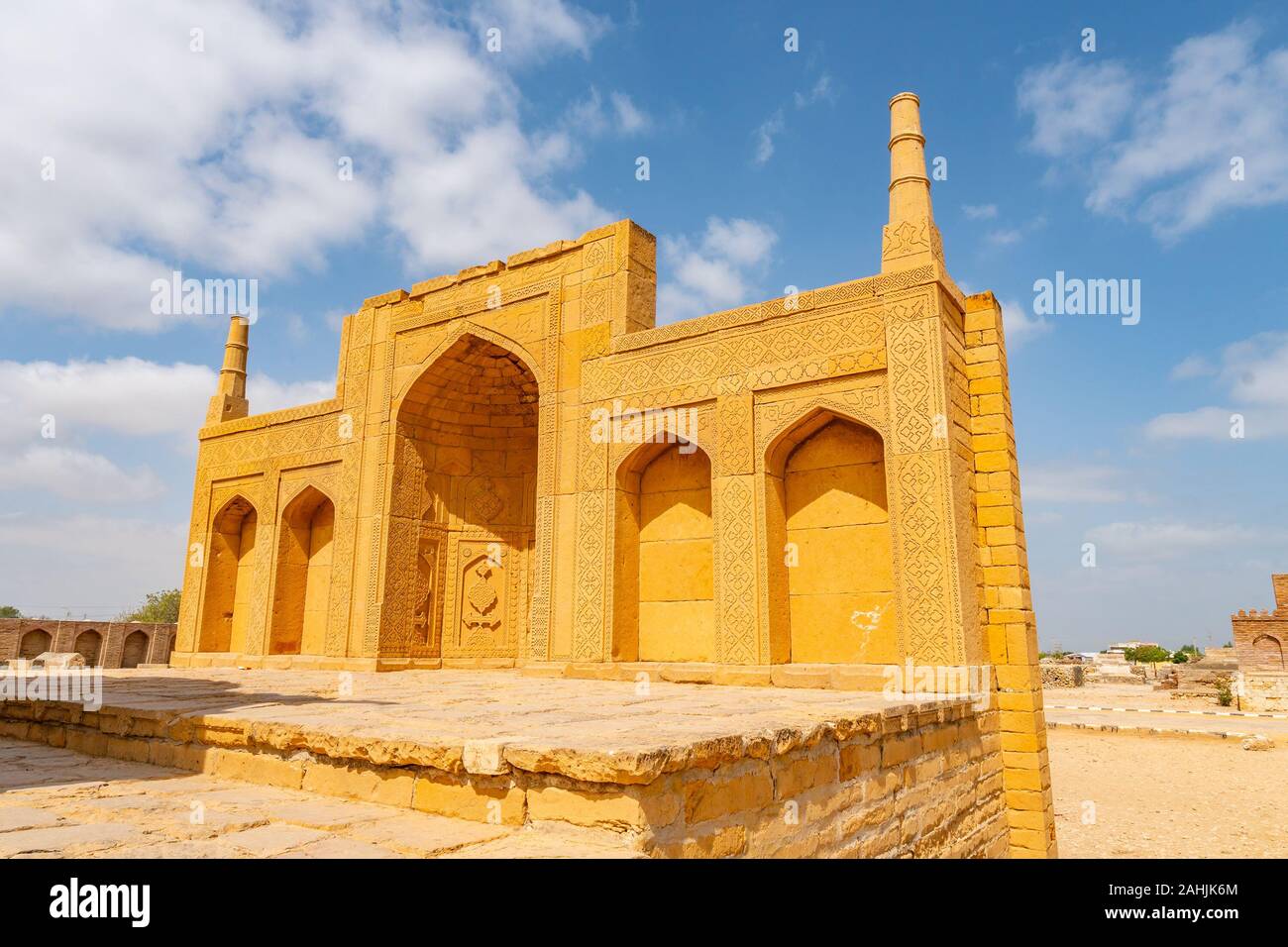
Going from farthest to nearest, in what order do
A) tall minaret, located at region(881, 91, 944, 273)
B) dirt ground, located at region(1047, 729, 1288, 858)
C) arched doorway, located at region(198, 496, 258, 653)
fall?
arched doorway, located at region(198, 496, 258, 653)
dirt ground, located at region(1047, 729, 1288, 858)
tall minaret, located at region(881, 91, 944, 273)

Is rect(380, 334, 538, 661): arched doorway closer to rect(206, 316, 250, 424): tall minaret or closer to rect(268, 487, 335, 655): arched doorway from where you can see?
rect(268, 487, 335, 655): arched doorway

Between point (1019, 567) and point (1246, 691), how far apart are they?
68.6 feet

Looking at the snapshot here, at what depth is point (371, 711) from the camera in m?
5.01

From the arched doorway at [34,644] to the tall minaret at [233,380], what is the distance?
58.1 feet

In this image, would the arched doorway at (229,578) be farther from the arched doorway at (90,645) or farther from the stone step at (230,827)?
the arched doorway at (90,645)

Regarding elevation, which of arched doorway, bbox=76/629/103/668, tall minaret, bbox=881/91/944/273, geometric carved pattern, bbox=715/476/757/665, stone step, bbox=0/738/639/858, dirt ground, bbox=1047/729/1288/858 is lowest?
dirt ground, bbox=1047/729/1288/858

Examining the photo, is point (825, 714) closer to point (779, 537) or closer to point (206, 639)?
point (779, 537)

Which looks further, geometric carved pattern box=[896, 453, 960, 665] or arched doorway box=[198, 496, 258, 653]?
arched doorway box=[198, 496, 258, 653]

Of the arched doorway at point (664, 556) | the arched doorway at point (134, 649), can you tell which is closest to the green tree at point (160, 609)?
the arched doorway at point (134, 649)

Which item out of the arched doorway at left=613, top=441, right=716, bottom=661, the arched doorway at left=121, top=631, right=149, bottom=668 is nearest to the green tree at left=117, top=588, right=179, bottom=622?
the arched doorway at left=121, top=631, right=149, bottom=668

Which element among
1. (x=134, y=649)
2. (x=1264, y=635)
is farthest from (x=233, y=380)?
(x=1264, y=635)

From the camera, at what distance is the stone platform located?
312 centimetres

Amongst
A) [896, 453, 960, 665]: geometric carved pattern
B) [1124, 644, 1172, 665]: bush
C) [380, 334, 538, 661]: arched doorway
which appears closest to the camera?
[896, 453, 960, 665]: geometric carved pattern
